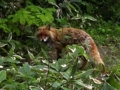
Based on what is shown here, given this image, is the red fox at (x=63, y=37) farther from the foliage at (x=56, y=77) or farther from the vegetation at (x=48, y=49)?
the foliage at (x=56, y=77)

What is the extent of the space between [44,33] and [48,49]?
74cm

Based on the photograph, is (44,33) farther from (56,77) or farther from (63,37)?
(56,77)

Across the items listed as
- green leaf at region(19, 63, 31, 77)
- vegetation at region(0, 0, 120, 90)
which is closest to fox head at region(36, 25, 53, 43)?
vegetation at region(0, 0, 120, 90)

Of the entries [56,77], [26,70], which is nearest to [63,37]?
[56,77]

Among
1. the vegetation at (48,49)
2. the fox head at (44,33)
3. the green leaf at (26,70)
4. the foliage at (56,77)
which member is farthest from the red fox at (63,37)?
the green leaf at (26,70)

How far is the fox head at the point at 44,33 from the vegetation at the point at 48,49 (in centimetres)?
12

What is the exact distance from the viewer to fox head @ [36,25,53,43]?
7504 millimetres

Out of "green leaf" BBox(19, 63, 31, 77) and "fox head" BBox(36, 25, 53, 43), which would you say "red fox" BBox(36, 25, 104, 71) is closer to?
"fox head" BBox(36, 25, 53, 43)

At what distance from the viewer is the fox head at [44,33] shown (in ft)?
24.6

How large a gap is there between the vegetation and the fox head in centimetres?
12

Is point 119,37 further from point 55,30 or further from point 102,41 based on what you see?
point 55,30

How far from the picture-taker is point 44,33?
7551 millimetres

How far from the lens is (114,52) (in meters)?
8.41

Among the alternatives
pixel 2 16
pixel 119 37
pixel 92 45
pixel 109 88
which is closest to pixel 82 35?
pixel 92 45
